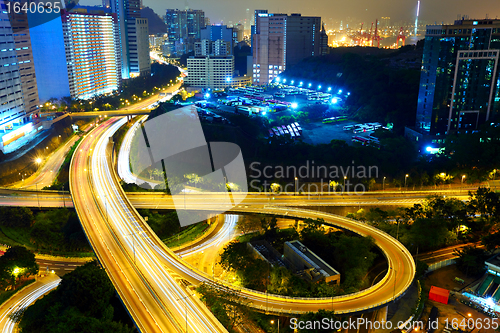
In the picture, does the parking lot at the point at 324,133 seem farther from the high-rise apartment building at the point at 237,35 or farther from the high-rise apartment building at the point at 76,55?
the high-rise apartment building at the point at 237,35

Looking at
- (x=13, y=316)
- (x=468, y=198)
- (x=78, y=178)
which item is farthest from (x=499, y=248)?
(x=78, y=178)

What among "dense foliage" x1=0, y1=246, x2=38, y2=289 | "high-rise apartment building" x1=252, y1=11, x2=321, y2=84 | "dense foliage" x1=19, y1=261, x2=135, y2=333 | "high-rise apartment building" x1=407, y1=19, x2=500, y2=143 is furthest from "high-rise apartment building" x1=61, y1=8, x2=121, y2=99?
"high-rise apartment building" x1=407, y1=19, x2=500, y2=143

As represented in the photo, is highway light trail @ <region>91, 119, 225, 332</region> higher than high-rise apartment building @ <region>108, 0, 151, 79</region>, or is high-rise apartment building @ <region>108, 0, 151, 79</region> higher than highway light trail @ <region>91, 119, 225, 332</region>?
high-rise apartment building @ <region>108, 0, 151, 79</region>

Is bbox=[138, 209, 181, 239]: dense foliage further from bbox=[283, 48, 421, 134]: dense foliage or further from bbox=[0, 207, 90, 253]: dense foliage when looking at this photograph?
bbox=[283, 48, 421, 134]: dense foliage

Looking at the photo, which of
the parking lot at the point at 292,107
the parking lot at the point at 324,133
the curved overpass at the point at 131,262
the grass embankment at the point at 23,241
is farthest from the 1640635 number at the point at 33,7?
the parking lot at the point at 324,133

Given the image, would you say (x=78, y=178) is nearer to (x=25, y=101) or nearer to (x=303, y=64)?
(x=25, y=101)

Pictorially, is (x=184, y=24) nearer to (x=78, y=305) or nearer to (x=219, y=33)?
(x=219, y=33)

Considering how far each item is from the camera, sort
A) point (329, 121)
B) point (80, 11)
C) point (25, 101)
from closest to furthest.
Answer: point (25, 101) → point (329, 121) → point (80, 11)

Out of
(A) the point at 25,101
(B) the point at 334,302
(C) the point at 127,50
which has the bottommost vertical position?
(B) the point at 334,302
